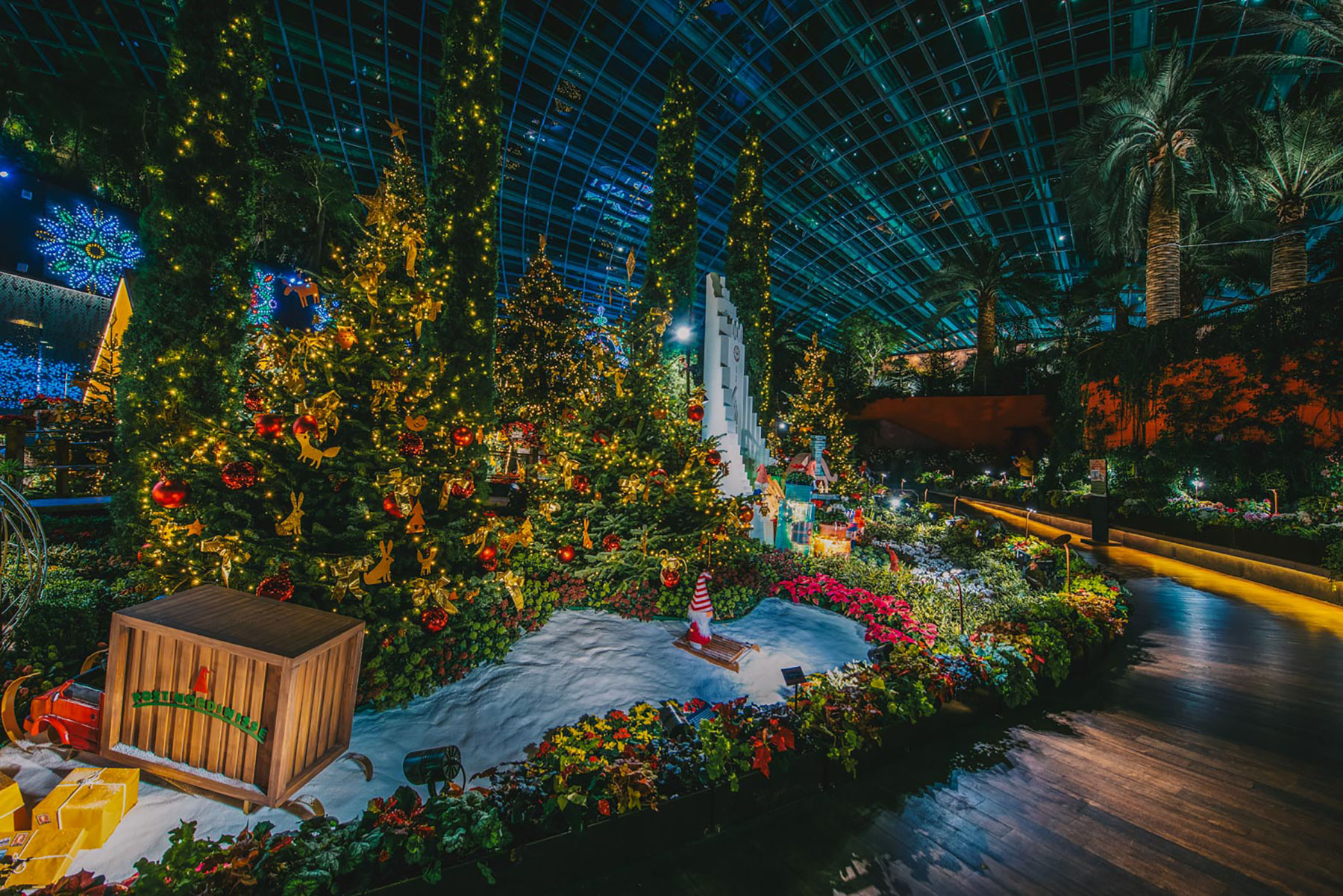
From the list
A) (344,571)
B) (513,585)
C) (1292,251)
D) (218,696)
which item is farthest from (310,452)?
(1292,251)

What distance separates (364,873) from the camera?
2.58 meters

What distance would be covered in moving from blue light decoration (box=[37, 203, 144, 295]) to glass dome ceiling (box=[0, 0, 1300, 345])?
559 cm

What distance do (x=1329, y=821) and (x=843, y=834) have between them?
366cm

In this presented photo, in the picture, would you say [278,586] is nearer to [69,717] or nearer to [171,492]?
[171,492]

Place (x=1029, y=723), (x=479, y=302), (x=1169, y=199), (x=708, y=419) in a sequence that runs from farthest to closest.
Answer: (x=1169, y=199)
(x=708, y=419)
(x=479, y=302)
(x=1029, y=723)

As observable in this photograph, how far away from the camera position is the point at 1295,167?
12.7m

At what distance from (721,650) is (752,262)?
1579 centimetres

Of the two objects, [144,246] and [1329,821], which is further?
[144,246]

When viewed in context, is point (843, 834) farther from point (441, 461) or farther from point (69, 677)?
point (69, 677)

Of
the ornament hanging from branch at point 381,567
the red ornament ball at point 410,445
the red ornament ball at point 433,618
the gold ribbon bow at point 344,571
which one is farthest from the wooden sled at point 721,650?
the red ornament ball at point 410,445

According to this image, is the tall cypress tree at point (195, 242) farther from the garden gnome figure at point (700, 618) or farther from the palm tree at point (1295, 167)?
the palm tree at point (1295, 167)

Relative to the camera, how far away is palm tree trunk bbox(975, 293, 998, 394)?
26953 mm

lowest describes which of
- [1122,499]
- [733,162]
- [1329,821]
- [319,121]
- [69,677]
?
[1329,821]

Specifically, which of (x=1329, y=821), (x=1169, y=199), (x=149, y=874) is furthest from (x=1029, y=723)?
(x=1169, y=199)
